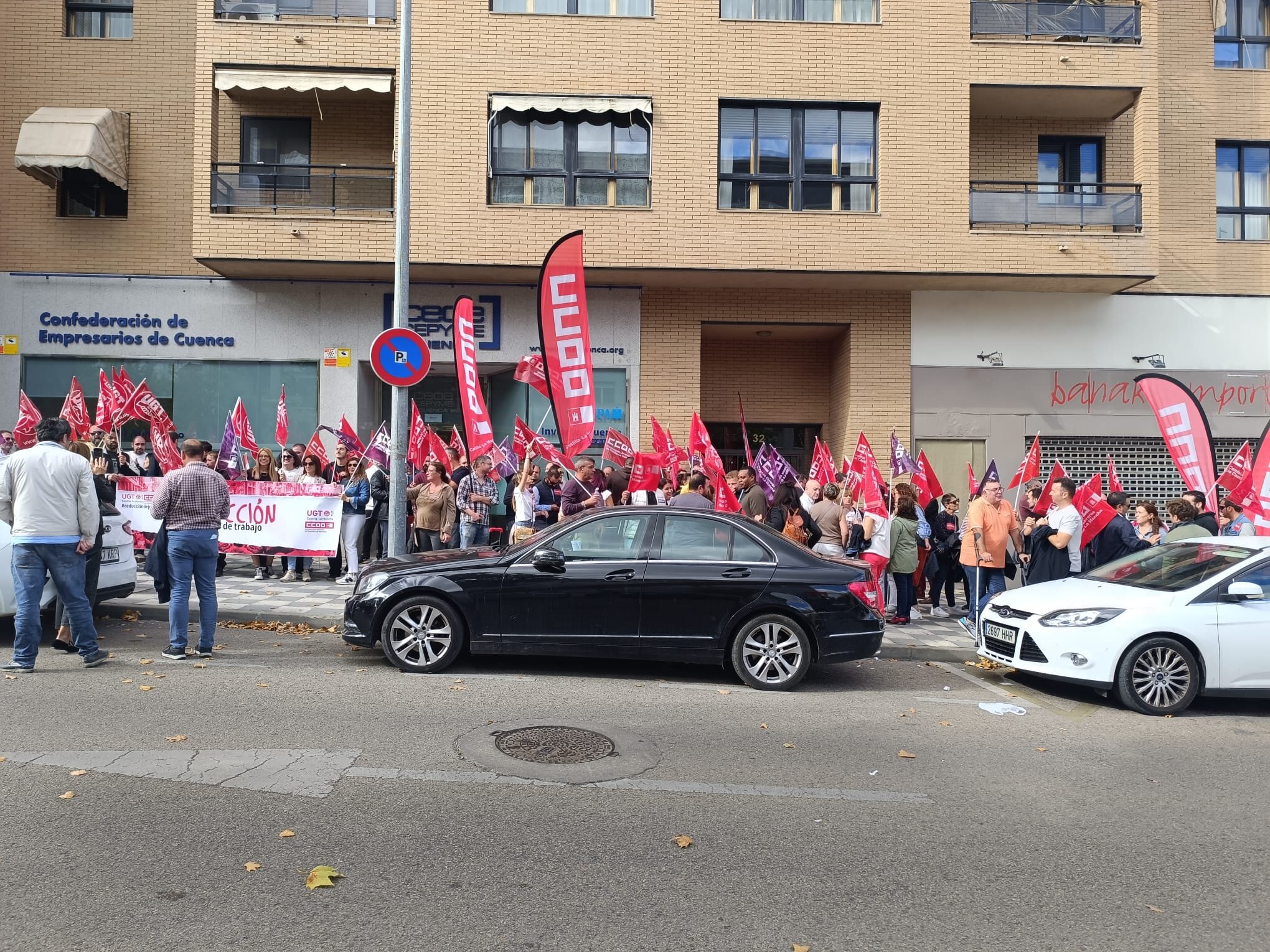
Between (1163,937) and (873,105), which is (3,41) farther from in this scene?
(1163,937)

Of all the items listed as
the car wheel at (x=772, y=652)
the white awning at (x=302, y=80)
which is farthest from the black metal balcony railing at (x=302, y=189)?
the car wheel at (x=772, y=652)

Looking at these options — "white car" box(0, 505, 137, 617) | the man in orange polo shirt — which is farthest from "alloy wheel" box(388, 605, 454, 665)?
the man in orange polo shirt

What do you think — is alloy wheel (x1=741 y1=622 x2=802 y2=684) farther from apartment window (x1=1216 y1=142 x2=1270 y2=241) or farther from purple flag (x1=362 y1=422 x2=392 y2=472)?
apartment window (x1=1216 y1=142 x2=1270 y2=241)

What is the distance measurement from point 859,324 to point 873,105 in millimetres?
3738

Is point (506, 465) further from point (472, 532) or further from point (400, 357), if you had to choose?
point (400, 357)

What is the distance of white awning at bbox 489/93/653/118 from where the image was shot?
16.4 meters

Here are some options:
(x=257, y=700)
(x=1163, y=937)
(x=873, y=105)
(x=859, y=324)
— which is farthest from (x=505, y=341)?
(x=1163, y=937)

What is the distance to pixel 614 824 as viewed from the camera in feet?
15.6

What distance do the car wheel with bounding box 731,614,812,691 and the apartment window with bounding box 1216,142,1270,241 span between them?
51.1 feet

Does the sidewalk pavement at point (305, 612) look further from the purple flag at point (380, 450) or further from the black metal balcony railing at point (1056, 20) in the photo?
the black metal balcony railing at point (1056, 20)

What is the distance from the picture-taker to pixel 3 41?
58.5 feet

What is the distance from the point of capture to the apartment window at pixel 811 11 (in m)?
17.1

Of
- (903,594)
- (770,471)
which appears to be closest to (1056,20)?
(770,471)

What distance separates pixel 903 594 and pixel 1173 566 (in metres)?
3.51
